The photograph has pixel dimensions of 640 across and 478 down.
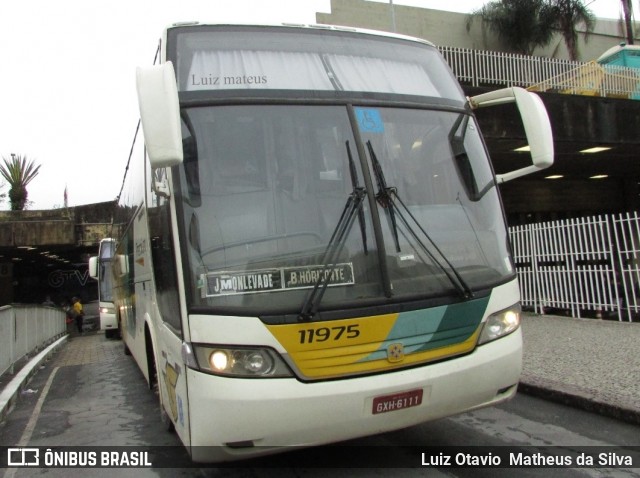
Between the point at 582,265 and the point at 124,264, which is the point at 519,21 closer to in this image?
the point at 582,265

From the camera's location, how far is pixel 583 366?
21.5 ft

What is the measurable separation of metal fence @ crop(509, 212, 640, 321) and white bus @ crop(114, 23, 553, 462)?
6931 millimetres

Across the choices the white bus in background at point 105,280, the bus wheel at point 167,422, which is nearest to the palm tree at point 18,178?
the white bus in background at point 105,280

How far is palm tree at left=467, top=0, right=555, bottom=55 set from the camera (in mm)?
33981

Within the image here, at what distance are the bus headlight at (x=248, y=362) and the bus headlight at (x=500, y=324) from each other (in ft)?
4.78

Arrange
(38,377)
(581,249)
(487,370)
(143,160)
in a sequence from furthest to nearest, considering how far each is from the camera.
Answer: (581,249)
(38,377)
(143,160)
(487,370)

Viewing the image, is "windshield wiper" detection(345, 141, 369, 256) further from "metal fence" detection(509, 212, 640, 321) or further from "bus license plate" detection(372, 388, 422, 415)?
"metal fence" detection(509, 212, 640, 321)

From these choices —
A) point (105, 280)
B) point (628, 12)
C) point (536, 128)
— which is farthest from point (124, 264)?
point (628, 12)

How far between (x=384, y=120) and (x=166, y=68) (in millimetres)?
1587

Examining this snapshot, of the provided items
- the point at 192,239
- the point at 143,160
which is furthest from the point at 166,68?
the point at 143,160

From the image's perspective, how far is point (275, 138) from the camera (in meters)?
3.77

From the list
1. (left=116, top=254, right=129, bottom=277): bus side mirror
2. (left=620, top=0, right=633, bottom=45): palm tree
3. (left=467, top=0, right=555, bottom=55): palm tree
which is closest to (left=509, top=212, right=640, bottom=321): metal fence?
(left=116, top=254, right=129, bottom=277): bus side mirror

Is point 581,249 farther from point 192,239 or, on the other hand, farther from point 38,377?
point 38,377

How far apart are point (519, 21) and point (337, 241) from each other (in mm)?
35900
